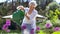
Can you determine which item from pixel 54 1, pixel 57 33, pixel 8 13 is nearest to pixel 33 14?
pixel 57 33

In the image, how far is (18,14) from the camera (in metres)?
3.11

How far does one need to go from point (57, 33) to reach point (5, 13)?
8.27m

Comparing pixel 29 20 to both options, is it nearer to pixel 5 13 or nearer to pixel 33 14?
pixel 33 14

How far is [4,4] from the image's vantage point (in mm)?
10883

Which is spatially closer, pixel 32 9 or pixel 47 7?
pixel 32 9

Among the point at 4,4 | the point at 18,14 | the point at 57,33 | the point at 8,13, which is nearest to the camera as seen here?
the point at 57,33

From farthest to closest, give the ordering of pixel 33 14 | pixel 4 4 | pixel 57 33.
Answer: pixel 4 4 < pixel 33 14 < pixel 57 33

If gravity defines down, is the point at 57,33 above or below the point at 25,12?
below

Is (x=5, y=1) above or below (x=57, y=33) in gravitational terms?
above

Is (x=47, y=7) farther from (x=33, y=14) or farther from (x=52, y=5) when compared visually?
(x=33, y=14)

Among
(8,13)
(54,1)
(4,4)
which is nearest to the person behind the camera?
(8,13)

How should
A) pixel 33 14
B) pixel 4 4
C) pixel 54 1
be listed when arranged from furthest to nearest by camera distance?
1. pixel 54 1
2. pixel 4 4
3. pixel 33 14

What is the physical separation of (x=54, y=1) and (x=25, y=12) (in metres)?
8.88

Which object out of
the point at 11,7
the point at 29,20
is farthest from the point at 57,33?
the point at 11,7
